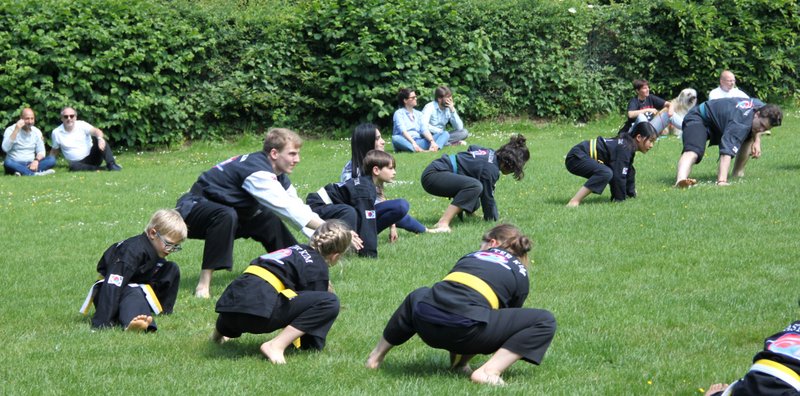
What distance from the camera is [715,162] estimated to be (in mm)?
16250

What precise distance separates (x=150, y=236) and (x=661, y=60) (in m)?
18.5

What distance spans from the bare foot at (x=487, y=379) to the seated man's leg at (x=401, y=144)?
14041 millimetres

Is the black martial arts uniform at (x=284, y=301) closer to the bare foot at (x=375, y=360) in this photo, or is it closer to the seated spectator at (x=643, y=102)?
the bare foot at (x=375, y=360)

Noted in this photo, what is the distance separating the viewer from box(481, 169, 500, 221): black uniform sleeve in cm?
1190

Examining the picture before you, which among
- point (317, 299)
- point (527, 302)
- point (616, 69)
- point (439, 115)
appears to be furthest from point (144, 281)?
point (616, 69)

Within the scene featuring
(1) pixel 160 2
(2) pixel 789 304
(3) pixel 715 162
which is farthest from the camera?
(1) pixel 160 2

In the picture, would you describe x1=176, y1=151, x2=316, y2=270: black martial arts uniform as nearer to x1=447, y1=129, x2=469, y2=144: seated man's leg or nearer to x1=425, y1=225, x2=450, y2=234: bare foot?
x1=425, y1=225, x2=450, y2=234: bare foot

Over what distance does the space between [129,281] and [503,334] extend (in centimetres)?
339

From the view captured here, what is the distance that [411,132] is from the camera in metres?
20.1

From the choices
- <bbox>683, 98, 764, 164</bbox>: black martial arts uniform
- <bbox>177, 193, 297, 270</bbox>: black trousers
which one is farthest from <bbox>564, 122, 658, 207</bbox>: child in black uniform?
<bbox>177, 193, 297, 270</bbox>: black trousers

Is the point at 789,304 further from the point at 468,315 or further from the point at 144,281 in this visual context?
the point at 144,281

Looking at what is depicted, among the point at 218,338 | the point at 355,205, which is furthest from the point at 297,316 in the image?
the point at 355,205

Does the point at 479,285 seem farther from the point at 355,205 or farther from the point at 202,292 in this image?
the point at 355,205

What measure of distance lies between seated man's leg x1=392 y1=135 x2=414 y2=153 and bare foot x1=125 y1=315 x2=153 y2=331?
12687mm
